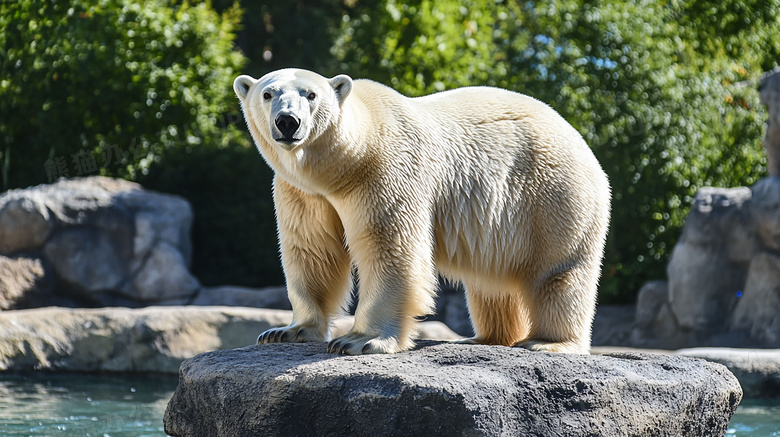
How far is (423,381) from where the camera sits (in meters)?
2.88

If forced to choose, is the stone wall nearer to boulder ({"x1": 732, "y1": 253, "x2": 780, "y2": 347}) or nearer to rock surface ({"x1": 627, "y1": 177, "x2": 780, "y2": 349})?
rock surface ({"x1": 627, "y1": 177, "x2": 780, "y2": 349})

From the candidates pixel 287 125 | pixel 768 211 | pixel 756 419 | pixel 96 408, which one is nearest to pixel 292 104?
pixel 287 125

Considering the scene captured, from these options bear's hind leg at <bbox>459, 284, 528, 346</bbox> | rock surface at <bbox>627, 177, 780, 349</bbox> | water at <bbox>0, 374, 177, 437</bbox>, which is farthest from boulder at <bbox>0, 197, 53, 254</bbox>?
rock surface at <bbox>627, 177, 780, 349</bbox>

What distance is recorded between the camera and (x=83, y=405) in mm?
5230

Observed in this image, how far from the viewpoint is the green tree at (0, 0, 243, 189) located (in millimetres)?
8766

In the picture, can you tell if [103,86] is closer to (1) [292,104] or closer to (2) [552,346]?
(1) [292,104]

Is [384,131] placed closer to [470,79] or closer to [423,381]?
[423,381]

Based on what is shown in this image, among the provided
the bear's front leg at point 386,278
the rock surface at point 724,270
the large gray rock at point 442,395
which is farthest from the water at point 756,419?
the bear's front leg at point 386,278

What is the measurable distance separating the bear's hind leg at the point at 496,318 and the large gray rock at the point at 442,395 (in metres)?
0.56

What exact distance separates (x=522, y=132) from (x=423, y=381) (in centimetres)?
135

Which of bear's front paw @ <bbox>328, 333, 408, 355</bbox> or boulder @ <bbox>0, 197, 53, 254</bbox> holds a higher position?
bear's front paw @ <bbox>328, 333, 408, 355</bbox>

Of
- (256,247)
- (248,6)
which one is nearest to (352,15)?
(248,6)

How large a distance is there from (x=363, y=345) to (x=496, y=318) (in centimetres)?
102

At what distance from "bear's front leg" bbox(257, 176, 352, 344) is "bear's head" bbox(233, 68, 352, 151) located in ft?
1.27
